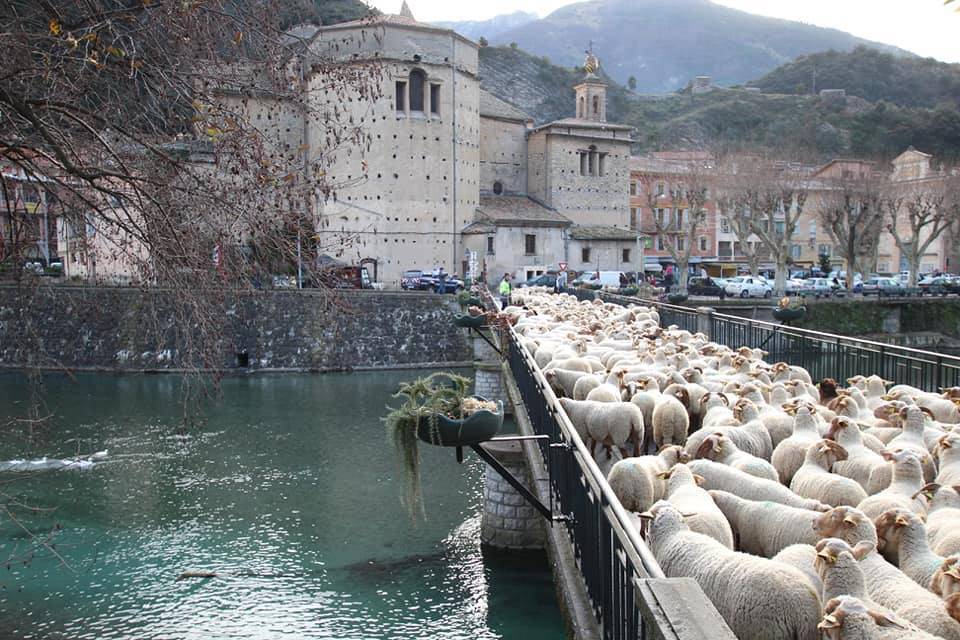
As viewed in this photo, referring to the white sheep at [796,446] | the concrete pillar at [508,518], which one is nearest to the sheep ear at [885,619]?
the white sheep at [796,446]

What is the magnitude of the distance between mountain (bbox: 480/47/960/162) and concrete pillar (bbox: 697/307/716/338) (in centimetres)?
6445

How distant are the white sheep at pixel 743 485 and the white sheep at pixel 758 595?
1.75m

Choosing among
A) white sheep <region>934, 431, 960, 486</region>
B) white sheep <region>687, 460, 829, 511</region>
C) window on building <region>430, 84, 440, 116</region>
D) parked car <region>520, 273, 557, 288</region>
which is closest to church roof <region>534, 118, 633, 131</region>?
window on building <region>430, 84, 440, 116</region>

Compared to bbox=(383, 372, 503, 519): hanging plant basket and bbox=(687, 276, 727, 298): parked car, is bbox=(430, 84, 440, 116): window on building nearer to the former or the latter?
bbox=(687, 276, 727, 298): parked car

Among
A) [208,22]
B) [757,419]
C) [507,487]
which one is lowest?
[507,487]

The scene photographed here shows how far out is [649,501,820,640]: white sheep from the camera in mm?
4746

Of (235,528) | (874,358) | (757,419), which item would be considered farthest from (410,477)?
(874,358)

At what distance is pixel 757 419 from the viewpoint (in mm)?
9297

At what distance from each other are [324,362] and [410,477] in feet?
96.7

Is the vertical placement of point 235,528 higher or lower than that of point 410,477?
lower

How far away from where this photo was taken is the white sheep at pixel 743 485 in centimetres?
684

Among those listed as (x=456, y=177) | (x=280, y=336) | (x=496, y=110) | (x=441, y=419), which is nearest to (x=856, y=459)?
(x=441, y=419)

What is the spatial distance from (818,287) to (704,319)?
1220 inches

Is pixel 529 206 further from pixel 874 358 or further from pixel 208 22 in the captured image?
pixel 208 22
